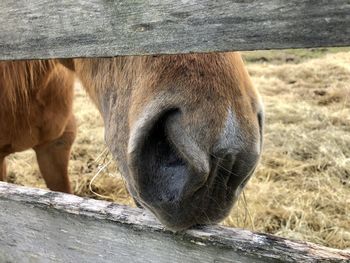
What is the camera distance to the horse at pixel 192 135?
998mm

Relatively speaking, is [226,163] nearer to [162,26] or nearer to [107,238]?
[162,26]

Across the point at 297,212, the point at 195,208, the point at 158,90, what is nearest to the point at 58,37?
the point at 158,90

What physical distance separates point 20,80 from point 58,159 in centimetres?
115

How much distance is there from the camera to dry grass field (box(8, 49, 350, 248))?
10.2ft

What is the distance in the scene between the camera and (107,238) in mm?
1300

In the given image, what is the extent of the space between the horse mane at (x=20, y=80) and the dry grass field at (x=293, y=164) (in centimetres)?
59

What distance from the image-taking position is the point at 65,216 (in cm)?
137

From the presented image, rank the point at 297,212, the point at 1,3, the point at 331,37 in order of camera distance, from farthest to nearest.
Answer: the point at 297,212 → the point at 1,3 → the point at 331,37

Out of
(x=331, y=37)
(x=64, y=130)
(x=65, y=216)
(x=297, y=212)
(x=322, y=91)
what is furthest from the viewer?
(x=322, y=91)

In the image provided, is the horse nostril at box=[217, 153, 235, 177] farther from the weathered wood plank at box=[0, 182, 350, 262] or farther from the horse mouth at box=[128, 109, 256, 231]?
the weathered wood plank at box=[0, 182, 350, 262]

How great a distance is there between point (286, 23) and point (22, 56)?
29.2 inches

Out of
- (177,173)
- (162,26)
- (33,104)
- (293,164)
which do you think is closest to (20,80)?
(33,104)

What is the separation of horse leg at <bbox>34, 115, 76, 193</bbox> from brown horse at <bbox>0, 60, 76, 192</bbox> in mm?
58

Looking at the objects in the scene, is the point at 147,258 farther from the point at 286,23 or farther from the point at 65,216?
the point at 286,23
